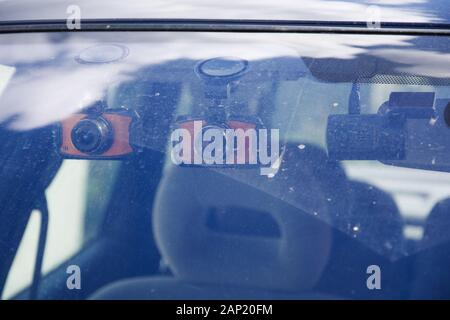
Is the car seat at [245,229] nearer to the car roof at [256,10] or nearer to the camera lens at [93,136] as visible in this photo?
the camera lens at [93,136]

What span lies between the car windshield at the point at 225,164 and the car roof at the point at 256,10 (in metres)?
0.06

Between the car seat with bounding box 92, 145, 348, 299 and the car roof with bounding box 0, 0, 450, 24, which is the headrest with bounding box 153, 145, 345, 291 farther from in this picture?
the car roof with bounding box 0, 0, 450, 24

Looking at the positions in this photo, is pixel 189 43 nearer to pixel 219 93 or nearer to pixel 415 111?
pixel 219 93

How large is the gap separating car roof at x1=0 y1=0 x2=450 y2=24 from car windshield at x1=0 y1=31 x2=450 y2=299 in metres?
0.06

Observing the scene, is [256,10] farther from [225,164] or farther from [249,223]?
[249,223]

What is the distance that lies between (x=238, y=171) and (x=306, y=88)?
0.29 m

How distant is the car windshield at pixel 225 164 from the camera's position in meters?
1.59

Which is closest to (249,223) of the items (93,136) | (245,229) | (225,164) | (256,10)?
(245,229)

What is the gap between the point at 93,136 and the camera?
1.69m

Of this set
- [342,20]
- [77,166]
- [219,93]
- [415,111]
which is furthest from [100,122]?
[415,111]

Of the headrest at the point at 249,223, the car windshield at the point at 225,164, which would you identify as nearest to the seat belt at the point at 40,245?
the car windshield at the point at 225,164

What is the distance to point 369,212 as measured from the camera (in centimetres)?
162

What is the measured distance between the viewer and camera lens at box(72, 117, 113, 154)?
1688mm

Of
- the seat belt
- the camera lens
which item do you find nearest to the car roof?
the camera lens
